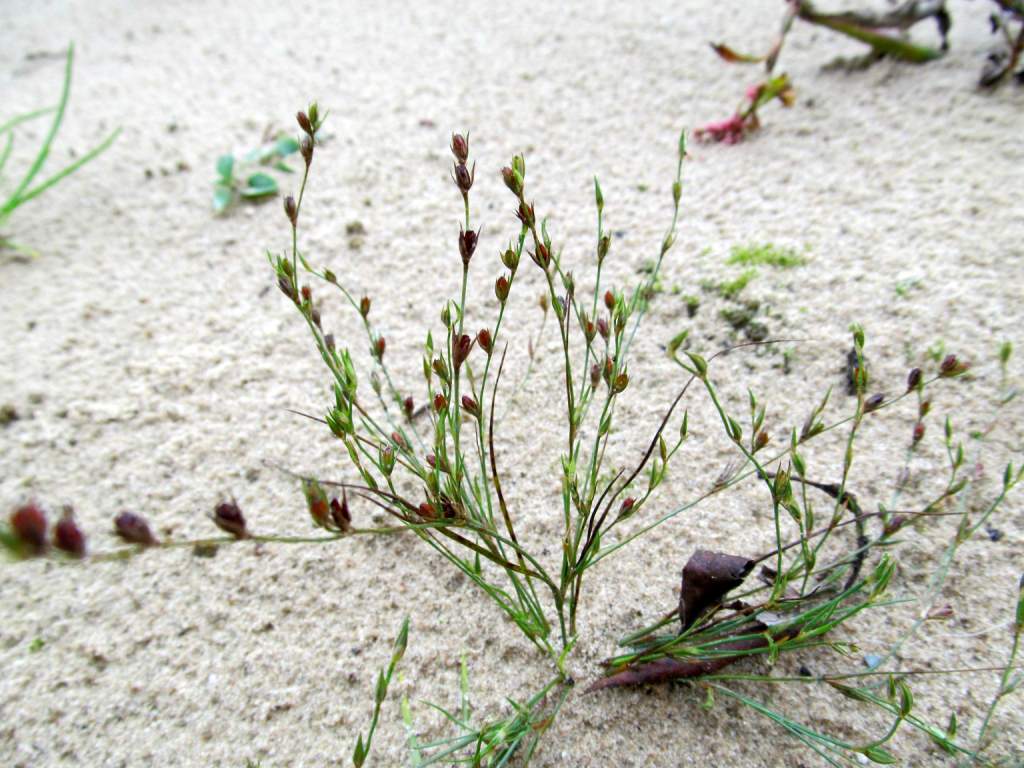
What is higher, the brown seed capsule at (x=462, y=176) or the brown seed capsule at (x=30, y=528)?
the brown seed capsule at (x=462, y=176)

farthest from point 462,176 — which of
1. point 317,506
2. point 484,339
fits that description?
point 317,506

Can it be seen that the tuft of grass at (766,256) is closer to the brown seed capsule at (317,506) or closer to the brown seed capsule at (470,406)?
the brown seed capsule at (470,406)

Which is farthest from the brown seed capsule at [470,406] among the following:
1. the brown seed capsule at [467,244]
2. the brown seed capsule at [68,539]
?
the brown seed capsule at [68,539]

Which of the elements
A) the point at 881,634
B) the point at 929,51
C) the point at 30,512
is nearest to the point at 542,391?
the point at 881,634

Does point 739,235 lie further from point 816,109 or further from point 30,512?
point 30,512

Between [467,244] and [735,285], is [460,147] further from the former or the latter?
[735,285]

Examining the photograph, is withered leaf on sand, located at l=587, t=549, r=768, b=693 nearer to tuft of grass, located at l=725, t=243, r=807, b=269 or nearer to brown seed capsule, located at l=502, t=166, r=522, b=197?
brown seed capsule, located at l=502, t=166, r=522, b=197
